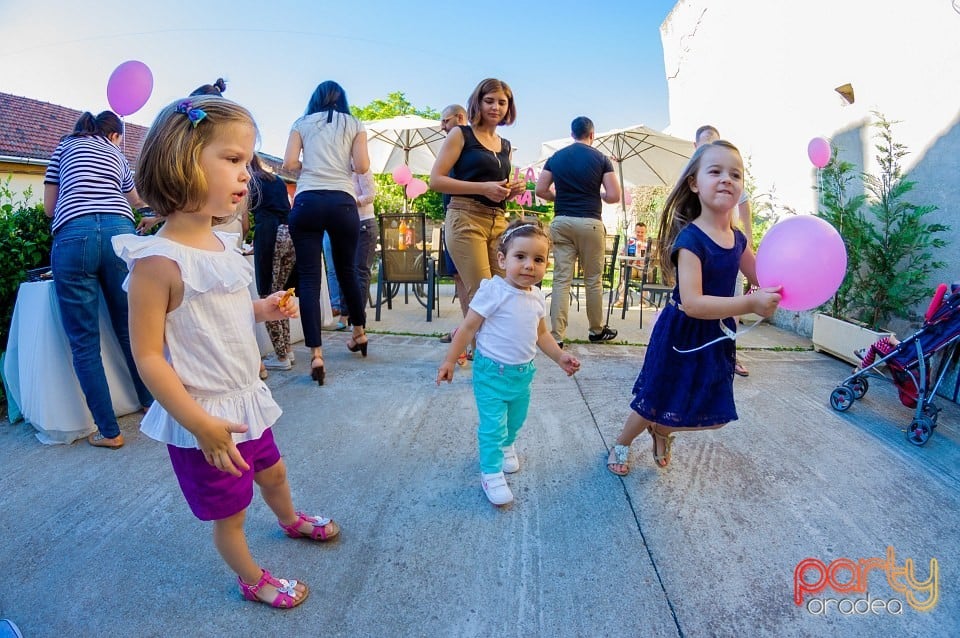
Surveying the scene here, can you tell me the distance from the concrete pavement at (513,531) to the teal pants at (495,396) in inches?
8.7

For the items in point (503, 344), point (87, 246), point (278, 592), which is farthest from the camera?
point (87, 246)

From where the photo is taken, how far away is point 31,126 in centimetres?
2038

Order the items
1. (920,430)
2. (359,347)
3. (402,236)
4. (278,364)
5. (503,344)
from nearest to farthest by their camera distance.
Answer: (503,344) → (920,430) → (278,364) → (359,347) → (402,236)

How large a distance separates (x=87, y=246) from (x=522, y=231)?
221 cm

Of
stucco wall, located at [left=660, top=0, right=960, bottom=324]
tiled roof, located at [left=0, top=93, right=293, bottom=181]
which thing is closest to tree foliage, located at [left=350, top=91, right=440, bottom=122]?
tiled roof, located at [left=0, top=93, right=293, bottom=181]

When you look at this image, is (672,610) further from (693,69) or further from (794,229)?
(693,69)

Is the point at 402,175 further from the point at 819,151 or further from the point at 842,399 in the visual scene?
the point at 842,399

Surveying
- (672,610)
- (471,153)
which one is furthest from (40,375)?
(672,610)

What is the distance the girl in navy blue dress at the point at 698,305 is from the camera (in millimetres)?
1957

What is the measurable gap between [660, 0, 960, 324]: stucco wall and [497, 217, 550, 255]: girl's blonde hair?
12.0 feet

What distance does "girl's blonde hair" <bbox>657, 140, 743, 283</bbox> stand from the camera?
7.12 ft

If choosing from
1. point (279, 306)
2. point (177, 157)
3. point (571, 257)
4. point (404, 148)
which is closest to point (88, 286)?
point (279, 306)

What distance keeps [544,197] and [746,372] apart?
236cm

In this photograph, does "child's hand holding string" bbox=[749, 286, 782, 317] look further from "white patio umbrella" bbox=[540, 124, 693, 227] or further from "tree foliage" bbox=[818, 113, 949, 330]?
"white patio umbrella" bbox=[540, 124, 693, 227]
